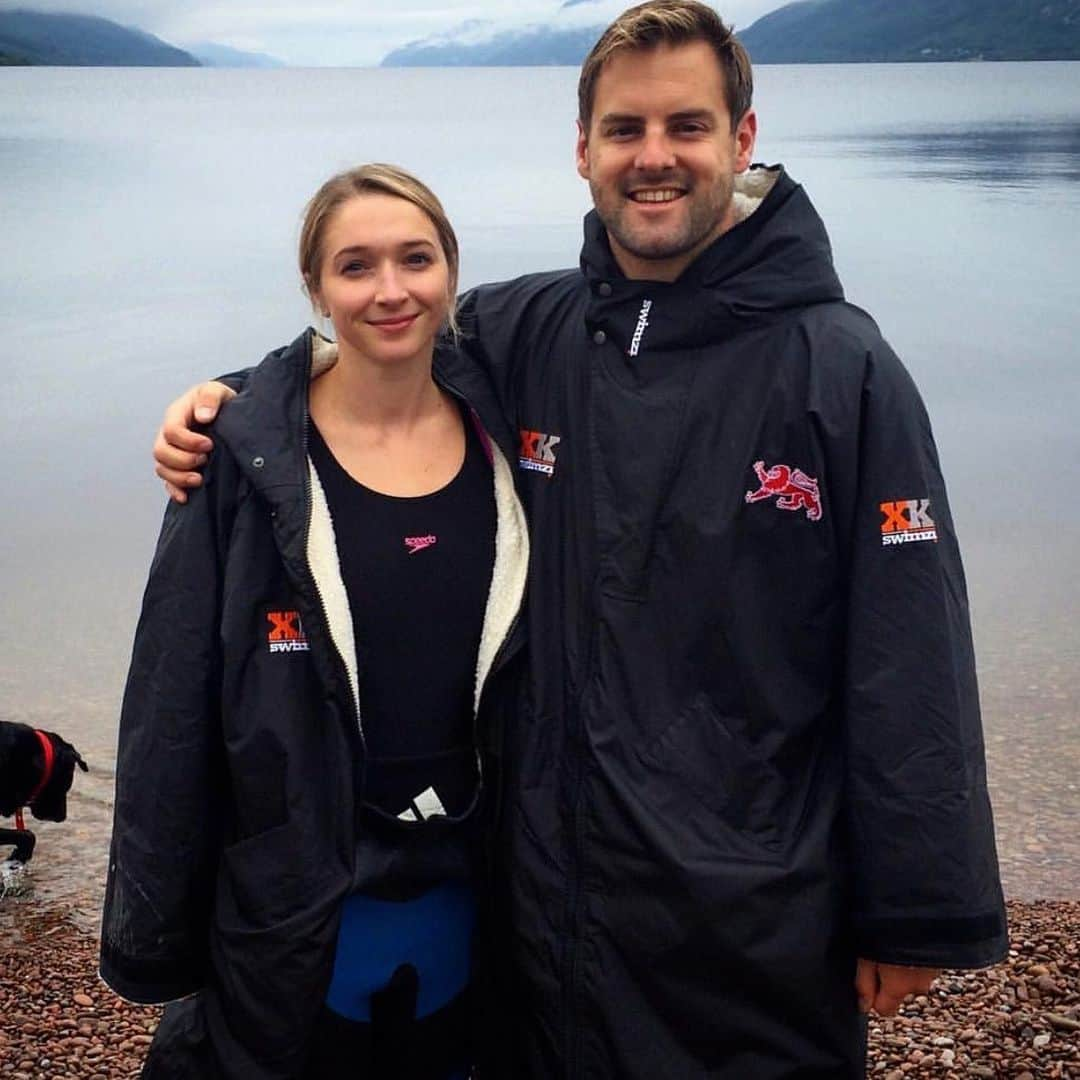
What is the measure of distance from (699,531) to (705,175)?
30.2 inches

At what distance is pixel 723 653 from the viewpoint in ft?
9.52

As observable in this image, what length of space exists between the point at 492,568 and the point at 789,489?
2.16ft

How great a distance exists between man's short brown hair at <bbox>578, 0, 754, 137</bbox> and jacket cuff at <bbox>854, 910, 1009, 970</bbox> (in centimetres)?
175

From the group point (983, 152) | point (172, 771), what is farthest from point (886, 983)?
point (983, 152)

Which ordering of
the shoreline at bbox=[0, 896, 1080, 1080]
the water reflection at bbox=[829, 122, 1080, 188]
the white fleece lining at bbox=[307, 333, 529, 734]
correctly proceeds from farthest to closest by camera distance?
1. the water reflection at bbox=[829, 122, 1080, 188]
2. the shoreline at bbox=[0, 896, 1080, 1080]
3. the white fleece lining at bbox=[307, 333, 529, 734]

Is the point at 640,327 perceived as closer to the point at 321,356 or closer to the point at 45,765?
the point at 321,356

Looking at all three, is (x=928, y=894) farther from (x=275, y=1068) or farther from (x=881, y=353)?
(x=275, y=1068)

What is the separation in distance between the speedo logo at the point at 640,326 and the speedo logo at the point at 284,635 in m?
0.91

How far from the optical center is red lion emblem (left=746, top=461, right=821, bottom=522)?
2828 mm

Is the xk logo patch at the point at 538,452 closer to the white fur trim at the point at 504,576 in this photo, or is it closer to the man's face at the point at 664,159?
the white fur trim at the point at 504,576

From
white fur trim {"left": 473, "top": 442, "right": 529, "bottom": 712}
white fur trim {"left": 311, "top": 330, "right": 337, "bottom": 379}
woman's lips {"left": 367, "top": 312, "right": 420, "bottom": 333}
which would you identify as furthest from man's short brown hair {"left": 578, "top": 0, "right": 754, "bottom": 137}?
white fur trim {"left": 473, "top": 442, "right": 529, "bottom": 712}

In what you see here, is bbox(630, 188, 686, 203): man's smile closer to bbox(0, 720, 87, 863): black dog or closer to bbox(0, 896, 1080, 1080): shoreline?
bbox(0, 896, 1080, 1080): shoreline

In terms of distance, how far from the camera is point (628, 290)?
3012 millimetres

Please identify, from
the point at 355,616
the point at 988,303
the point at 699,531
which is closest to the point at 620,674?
the point at 699,531
